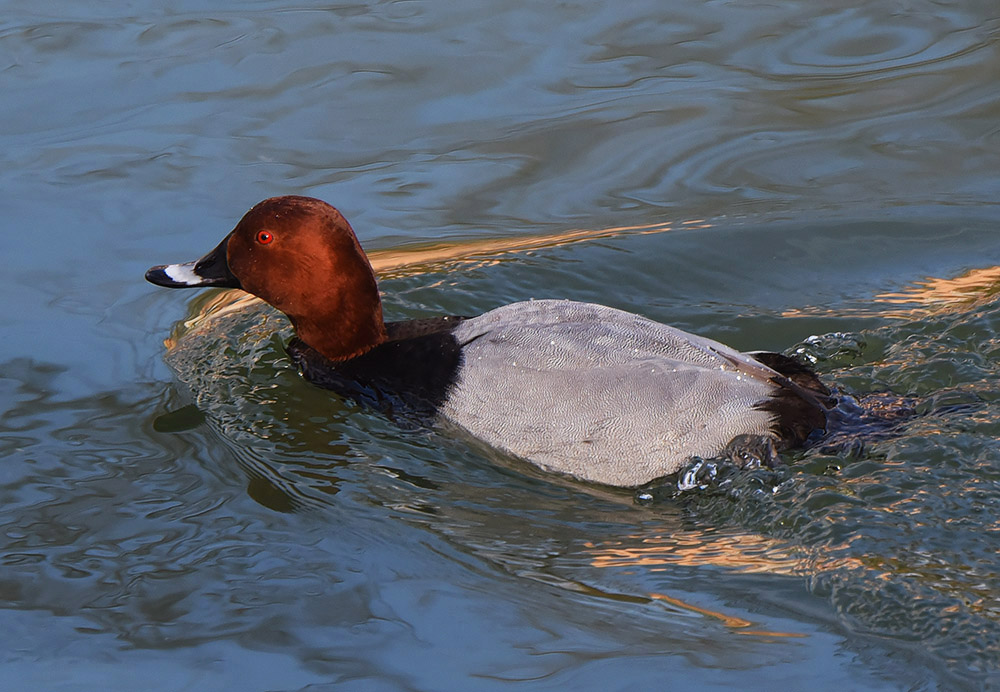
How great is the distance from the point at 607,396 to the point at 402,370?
970 millimetres

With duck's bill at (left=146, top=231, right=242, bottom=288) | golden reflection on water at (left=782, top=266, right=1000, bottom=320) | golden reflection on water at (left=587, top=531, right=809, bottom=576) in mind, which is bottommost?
golden reflection on water at (left=587, top=531, right=809, bottom=576)

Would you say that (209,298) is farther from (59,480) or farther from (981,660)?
(981,660)

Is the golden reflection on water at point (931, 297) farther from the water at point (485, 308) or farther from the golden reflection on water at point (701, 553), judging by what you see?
the golden reflection on water at point (701, 553)

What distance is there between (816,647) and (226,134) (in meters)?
5.21

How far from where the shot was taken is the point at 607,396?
4637 mm

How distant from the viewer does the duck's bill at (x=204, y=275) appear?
5.47m

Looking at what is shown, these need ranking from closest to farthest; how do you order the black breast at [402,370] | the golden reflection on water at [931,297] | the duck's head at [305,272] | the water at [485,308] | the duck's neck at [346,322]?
1. the water at [485,308]
2. the black breast at [402,370]
3. the duck's head at [305,272]
4. the duck's neck at [346,322]
5. the golden reflection on water at [931,297]

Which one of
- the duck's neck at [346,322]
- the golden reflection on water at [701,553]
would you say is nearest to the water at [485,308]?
the golden reflection on water at [701,553]

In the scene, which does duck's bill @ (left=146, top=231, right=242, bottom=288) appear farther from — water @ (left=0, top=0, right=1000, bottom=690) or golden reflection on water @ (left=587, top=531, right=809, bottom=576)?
golden reflection on water @ (left=587, top=531, right=809, bottom=576)

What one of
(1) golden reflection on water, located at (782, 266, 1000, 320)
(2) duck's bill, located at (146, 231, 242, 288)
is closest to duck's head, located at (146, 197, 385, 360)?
(2) duck's bill, located at (146, 231, 242, 288)

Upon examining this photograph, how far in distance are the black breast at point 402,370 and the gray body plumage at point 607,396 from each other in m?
0.11

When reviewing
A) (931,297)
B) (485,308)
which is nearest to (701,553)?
(485,308)

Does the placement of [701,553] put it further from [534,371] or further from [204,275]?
[204,275]

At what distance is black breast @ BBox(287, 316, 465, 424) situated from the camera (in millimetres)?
5035
